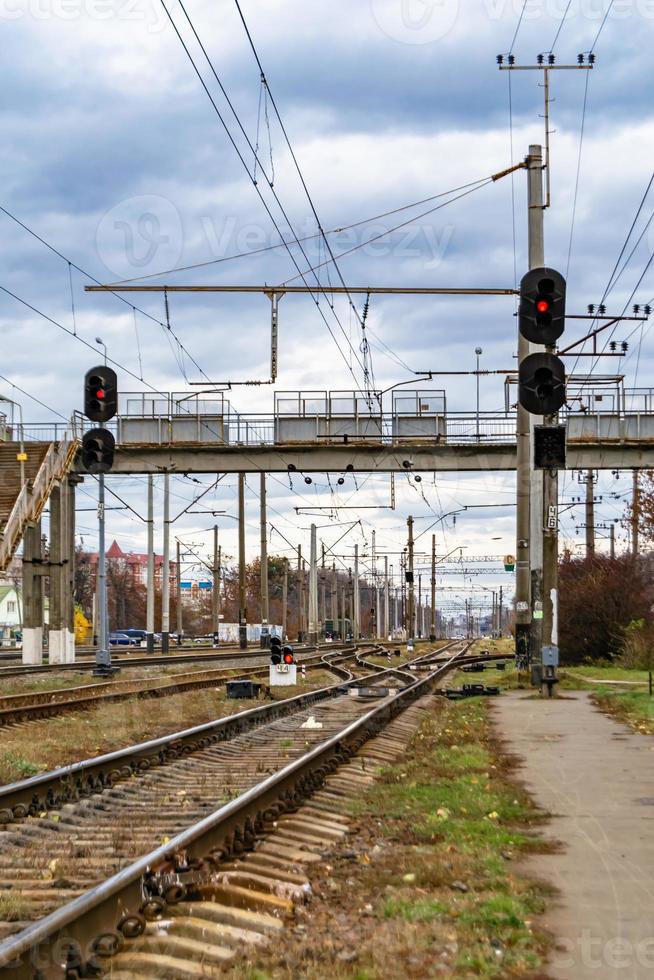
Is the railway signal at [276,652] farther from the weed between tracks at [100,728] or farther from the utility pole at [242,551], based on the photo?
the utility pole at [242,551]

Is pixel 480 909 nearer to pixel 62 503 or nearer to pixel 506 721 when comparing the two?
pixel 506 721

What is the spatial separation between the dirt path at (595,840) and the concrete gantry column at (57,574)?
25907 millimetres

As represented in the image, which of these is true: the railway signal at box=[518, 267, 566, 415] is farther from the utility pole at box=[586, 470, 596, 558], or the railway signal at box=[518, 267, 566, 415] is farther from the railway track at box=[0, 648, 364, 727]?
the utility pole at box=[586, 470, 596, 558]

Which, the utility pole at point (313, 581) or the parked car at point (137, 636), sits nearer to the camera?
the utility pole at point (313, 581)

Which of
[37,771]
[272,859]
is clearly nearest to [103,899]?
[272,859]

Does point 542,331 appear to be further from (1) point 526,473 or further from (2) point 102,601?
(2) point 102,601

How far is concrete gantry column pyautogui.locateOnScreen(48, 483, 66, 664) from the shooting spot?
4100 cm

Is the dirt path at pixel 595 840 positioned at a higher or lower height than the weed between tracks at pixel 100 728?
higher

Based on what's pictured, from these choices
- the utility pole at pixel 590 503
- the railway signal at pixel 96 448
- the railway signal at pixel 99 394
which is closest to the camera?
the railway signal at pixel 99 394

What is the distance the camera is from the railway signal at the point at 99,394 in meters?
22.7

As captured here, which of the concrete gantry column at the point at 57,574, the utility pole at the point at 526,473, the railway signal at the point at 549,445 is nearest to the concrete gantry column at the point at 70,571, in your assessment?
the concrete gantry column at the point at 57,574

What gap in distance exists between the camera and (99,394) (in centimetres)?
2275

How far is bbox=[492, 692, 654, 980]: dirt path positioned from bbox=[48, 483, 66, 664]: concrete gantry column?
1020 inches

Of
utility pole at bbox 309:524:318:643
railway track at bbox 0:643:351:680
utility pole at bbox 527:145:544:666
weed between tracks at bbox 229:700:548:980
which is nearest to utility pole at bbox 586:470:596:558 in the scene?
utility pole at bbox 309:524:318:643
